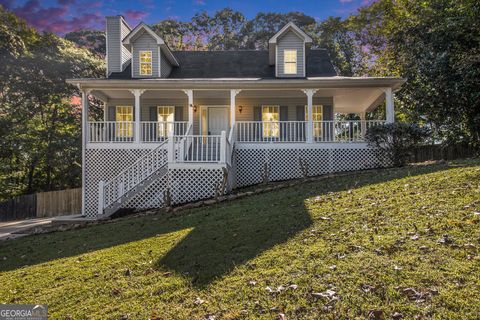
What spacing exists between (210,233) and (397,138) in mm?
8729

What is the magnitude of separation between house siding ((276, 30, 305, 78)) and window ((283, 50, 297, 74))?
0.43 ft

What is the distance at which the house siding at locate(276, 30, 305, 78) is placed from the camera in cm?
1695

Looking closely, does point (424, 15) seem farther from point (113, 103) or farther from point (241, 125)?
point (113, 103)

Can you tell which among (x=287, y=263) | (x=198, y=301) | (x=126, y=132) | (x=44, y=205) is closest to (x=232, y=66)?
(x=126, y=132)

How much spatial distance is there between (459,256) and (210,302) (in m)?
3.04

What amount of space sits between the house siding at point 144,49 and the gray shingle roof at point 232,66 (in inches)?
33.3

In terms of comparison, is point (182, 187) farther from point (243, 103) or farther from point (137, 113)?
point (243, 103)

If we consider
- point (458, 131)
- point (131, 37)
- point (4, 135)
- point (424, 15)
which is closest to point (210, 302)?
point (131, 37)

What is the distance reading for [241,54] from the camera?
19.7m

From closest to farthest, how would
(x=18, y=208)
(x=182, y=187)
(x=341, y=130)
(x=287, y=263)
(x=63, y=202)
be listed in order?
(x=287, y=263), (x=182, y=187), (x=341, y=130), (x=63, y=202), (x=18, y=208)

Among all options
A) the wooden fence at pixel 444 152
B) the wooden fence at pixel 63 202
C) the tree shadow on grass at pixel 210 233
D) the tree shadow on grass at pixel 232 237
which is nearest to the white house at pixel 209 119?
the tree shadow on grass at pixel 210 233

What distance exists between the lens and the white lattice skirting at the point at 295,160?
1521cm

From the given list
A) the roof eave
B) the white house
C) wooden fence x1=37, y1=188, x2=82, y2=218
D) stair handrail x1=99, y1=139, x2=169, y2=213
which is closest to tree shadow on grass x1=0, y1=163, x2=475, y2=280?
stair handrail x1=99, y1=139, x2=169, y2=213

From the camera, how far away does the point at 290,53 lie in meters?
17.0
